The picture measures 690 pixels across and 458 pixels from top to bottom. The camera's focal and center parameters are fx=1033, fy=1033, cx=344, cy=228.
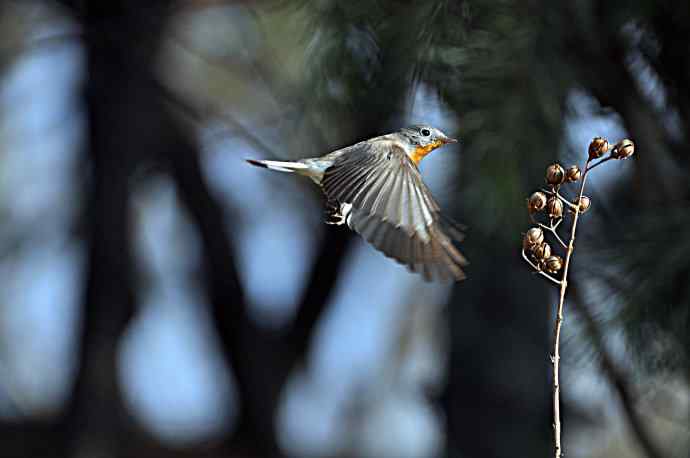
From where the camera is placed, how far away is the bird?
640 millimetres

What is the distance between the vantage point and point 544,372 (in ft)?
6.91

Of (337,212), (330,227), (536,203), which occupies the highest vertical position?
(536,203)

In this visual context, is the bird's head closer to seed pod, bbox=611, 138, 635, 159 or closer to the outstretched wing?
the outstretched wing

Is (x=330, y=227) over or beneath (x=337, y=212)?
beneath

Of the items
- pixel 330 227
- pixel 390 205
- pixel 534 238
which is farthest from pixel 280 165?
pixel 330 227

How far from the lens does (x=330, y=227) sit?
8.98 feet

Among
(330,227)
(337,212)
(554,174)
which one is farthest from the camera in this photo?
(330,227)

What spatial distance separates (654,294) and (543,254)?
0.83m

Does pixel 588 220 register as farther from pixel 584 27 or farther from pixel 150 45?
pixel 150 45

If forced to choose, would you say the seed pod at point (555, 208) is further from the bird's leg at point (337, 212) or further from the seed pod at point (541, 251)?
the bird's leg at point (337, 212)

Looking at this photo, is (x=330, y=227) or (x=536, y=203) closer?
(x=536, y=203)

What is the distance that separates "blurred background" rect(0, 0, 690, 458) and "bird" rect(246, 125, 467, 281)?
452mm

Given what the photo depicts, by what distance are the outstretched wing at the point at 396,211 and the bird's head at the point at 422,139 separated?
76 millimetres

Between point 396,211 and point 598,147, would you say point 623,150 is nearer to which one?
point 598,147
